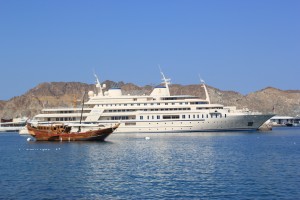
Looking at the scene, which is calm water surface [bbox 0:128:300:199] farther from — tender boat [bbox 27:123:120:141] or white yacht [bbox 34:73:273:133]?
white yacht [bbox 34:73:273:133]

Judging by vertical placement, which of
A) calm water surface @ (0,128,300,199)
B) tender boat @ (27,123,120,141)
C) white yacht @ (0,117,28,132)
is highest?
white yacht @ (0,117,28,132)

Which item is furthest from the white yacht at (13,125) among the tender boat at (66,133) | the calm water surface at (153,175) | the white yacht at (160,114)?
the calm water surface at (153,175)

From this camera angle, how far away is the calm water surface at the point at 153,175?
29031 mm

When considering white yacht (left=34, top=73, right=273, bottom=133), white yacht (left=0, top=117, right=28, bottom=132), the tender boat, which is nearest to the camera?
the tender boat

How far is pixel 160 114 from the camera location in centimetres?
9181

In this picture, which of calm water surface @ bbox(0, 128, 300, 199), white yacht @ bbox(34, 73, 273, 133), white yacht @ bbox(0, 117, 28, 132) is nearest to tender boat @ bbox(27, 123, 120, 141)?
white yacht @ bbox(34, 73, 273, 133)

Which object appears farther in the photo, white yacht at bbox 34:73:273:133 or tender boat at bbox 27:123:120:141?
white yacht at bbox 34:73:273:133

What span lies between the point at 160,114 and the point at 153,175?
56.4m

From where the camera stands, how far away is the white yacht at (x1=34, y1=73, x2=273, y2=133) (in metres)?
90.4

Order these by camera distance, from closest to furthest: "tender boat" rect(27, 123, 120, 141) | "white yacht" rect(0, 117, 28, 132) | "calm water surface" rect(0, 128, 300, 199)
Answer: "calm water surface" rect(0, 128, 300, 199), "tender boat" rect(27, 123, 120, 141), "white yacht" rect(0, 117, 28, 132)

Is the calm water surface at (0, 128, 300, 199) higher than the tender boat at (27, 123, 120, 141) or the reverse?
the reverse

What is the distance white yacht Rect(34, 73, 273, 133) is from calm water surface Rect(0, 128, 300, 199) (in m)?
37.6

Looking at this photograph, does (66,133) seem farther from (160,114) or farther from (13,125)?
(13,125)

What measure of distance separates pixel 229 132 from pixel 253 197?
6645 centimetres
